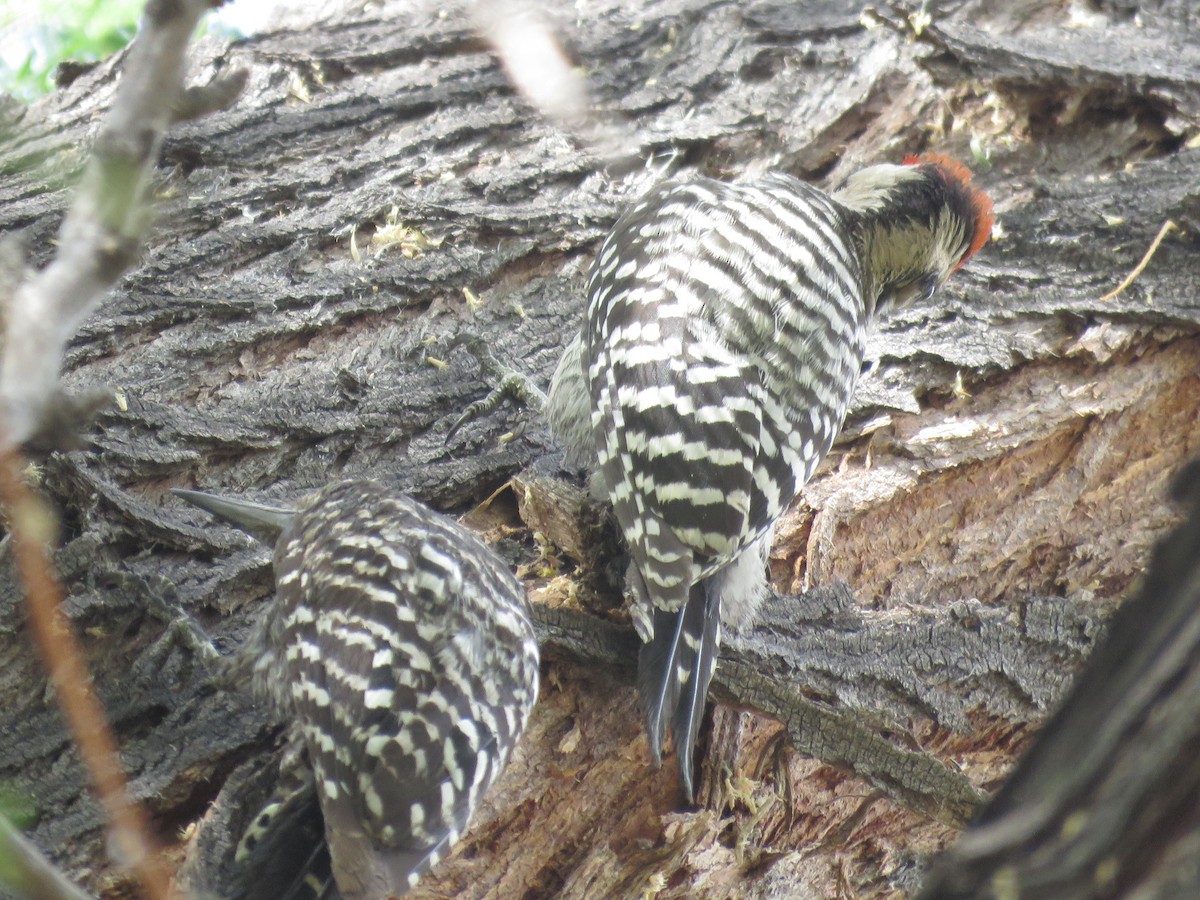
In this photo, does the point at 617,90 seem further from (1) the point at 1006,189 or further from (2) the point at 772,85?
(1) the point at 1006,189

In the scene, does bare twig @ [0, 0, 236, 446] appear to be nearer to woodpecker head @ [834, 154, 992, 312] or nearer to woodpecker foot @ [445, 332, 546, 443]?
woodpecker foot @ [445, 332, 546, 443]

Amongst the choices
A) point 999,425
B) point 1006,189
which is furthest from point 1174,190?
point 999,425

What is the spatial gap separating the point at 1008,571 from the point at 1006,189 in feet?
5.03

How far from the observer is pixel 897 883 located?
2.94 metres

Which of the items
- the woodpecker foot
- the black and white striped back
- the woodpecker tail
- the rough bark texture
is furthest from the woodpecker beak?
the woodpecker tail

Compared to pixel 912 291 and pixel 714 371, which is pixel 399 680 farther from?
pixel 912 291

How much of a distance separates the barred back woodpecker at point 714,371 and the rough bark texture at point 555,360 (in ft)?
0.44

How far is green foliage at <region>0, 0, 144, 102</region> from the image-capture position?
116 inches

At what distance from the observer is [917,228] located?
3324 millimetres

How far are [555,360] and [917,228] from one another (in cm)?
115

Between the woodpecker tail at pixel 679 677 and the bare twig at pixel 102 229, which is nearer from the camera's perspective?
the bare twig at pixel 102 229

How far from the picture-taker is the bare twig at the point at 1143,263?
141 inches

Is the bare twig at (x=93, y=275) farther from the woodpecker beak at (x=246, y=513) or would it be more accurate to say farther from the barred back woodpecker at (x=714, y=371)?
the woodpecker beak at (x=246, y=513)

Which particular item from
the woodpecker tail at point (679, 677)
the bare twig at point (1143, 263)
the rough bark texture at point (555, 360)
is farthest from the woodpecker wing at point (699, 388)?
the bare twig at point (1143, 263)
